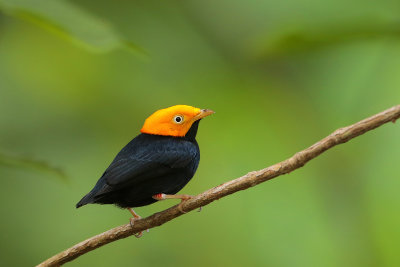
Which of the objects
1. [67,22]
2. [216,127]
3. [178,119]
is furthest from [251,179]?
[216,127]

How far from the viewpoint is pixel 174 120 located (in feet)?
10.4

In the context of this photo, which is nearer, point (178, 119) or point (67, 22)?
point (67, 22)

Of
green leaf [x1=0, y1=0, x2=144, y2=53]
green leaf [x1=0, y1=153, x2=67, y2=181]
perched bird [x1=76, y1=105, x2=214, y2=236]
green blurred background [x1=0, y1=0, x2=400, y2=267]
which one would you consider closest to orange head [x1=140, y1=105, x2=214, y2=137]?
perched bird [x1=76, y1=105, x2=214, y2=236]

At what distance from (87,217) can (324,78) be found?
2662 mm

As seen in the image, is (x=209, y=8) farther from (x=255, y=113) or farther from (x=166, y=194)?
(x=166, y=194)

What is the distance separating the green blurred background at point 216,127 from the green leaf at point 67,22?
6.47 ft

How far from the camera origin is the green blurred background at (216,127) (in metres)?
4.80

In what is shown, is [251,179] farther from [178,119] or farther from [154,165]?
[178,119]

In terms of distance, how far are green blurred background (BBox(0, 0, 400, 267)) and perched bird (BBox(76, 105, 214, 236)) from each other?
1543mm

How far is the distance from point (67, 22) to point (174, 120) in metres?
0.84

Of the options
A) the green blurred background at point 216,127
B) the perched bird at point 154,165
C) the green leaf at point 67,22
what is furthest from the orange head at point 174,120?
the green blurred background at point 216,127

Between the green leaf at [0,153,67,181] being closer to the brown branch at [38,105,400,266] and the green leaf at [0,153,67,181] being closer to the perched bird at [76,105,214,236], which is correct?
the perched bird at [76,105,214,236]

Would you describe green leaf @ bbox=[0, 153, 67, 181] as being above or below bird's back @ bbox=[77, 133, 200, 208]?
above

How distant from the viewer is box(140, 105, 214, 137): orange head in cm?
313
